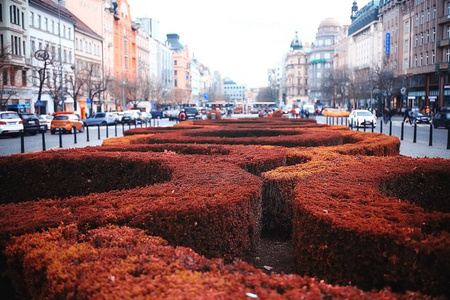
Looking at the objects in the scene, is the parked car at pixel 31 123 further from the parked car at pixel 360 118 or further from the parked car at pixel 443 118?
the parked car at pixel 443 118

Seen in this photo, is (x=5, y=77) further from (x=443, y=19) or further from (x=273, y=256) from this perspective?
(x=443, y=19)

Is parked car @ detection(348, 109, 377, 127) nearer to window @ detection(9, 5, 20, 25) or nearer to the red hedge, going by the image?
window @ detection(9, 5, 20, 25)

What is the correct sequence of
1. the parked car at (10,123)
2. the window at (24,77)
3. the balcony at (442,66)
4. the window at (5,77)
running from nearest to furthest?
the parked car at (10,123) < the window at (5,77) < the window at (24,77) < the balcony at (442,66)

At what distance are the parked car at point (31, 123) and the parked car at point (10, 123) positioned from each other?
108 inches

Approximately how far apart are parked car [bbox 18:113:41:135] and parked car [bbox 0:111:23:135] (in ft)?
9.00

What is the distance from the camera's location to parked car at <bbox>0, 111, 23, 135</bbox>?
31.2 m

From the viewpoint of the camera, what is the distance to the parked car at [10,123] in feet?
102

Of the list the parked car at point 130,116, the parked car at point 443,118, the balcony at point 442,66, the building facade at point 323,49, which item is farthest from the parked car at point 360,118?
the building facade at point 323,49

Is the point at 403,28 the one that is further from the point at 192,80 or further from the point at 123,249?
the point at 192,80

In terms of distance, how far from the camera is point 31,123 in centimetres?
3578

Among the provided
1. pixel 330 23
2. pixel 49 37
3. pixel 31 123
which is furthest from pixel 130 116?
pixel 330 23

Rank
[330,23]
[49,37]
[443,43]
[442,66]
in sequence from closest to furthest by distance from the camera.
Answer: [442,66] → [443,43] → [49,37] → [330,23]

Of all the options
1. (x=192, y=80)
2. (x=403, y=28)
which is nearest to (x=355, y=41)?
(x=403, y=28)

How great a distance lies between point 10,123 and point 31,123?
4.19 metres
